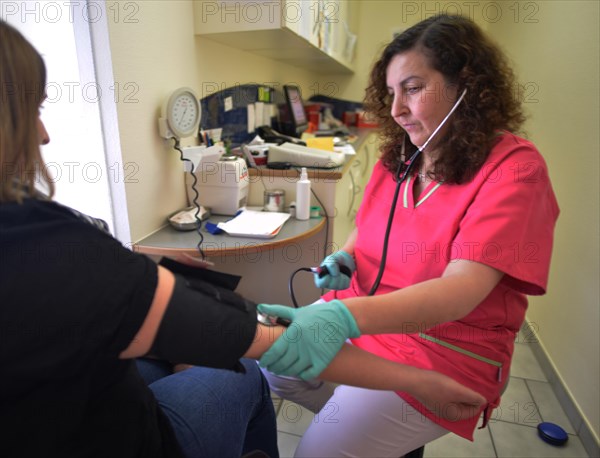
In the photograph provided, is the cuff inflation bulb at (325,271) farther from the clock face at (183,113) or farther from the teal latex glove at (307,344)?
the clock face at (183,113)

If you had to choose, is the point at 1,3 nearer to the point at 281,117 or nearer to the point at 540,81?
the point at 281,117

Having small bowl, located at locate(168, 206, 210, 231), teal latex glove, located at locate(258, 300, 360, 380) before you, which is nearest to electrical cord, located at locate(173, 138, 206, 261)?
small bowl, located at locate(168, 206, 210, 231)

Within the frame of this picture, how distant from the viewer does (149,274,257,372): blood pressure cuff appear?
Answer: 562mm

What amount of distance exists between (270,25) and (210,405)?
1419 mm

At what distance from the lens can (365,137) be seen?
3.55 metres

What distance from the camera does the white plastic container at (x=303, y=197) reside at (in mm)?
1624

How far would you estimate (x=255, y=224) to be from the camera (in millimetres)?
1514

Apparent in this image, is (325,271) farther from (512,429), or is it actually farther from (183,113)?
(512,429)

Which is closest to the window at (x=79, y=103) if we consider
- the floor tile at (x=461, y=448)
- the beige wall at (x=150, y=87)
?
the beige wall at (x=150, y=87)

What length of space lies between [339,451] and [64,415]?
0.60 m

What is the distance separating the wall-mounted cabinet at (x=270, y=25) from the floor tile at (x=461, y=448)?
1.78 metres

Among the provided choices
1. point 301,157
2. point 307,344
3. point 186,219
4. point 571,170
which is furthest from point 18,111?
point 571,170

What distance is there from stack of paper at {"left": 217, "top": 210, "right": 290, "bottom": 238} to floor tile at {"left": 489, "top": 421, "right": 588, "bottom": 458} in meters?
1.22

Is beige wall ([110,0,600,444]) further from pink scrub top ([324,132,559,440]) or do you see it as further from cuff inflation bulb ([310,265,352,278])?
pink scrub top ([324,132,559,440])
